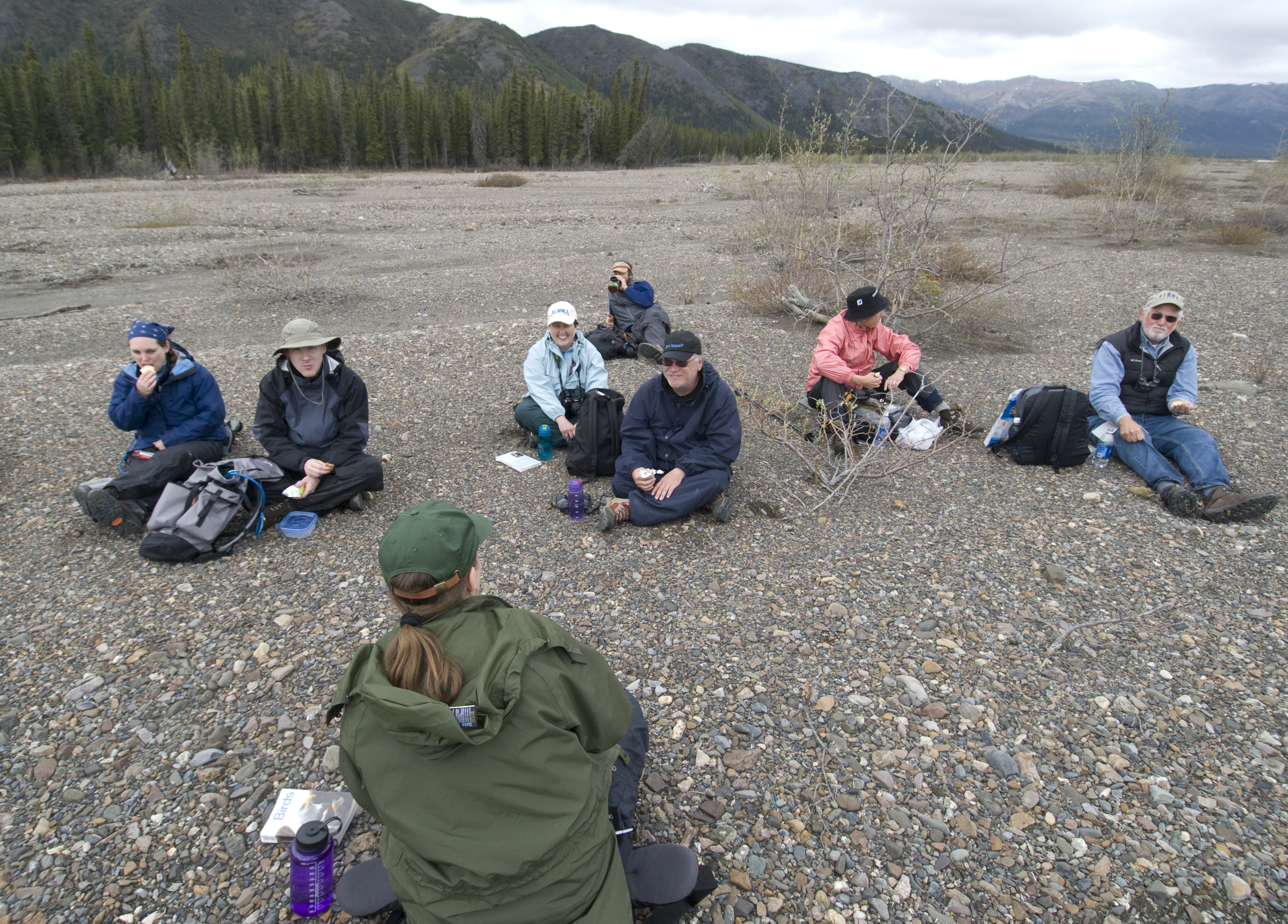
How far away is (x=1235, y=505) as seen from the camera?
4812mm

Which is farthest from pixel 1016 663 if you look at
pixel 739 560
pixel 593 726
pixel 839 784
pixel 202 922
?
pixel 202 922

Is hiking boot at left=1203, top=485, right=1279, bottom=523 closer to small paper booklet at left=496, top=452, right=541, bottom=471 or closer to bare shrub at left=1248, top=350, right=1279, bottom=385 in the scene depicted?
bare shrub at left=1248, top=350, right=1279, bottom=385

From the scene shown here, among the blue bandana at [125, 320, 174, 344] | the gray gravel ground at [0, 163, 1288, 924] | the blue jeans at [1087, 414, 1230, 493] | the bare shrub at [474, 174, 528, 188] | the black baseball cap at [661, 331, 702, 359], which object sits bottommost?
the gray gravel ground at [0, 163, 1288, 924]

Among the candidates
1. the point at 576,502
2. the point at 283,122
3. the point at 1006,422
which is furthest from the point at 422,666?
the point at 283,122

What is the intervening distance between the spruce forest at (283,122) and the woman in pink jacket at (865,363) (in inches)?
1549

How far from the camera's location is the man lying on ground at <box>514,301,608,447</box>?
5770mm

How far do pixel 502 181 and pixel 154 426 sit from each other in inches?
1196

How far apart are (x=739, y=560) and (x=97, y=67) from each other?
62.5 meters

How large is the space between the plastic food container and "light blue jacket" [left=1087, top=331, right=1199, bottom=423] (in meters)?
6.24

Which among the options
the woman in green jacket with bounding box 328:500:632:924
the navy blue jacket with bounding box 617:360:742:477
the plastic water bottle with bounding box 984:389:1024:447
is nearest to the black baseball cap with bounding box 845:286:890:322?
the plastic water bottle with bounding box 984:389:1024:447

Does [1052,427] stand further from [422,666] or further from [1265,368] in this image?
[422,666]

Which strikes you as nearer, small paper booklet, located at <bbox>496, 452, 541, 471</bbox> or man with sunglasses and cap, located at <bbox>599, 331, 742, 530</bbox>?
man with sunglasses and cap, located at <bbox>599, 331, 742, 530</bbox>

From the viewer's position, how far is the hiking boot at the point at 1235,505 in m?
4.77

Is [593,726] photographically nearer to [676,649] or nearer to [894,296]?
[676,649]
